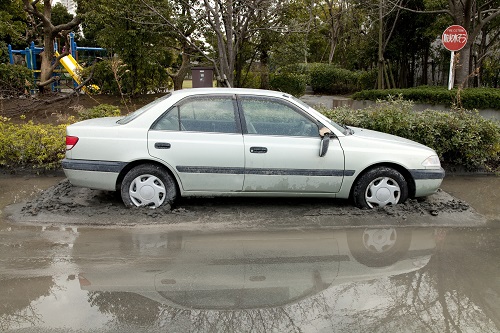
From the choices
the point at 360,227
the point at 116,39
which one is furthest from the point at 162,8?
the point at 360,227

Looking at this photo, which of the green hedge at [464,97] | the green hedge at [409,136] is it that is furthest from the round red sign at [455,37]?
the green hedge at [409,136]

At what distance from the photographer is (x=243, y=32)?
12.4m

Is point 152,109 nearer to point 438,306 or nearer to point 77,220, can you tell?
point 77,220

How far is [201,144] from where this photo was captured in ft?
18.3

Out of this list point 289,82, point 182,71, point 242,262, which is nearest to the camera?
point 242,262

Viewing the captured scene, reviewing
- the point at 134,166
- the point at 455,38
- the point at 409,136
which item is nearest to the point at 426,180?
the point at 409,136

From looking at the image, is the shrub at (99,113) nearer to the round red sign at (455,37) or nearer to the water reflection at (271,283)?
the water reflection at (271,283)

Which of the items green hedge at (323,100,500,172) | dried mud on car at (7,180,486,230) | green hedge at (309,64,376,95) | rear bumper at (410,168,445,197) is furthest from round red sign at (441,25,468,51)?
green hedge at (309,64,376,95)

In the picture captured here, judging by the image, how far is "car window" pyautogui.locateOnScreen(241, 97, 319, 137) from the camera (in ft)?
18.8

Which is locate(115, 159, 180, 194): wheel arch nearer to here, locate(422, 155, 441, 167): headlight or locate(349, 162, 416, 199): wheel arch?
locate(349, 162, 416, 199): wheel arch

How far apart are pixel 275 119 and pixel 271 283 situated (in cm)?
234

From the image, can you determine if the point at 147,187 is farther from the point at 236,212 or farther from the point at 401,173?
the point at 401,173

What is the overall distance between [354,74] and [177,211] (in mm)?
20965

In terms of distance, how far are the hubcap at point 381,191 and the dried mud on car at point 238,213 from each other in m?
0.12
